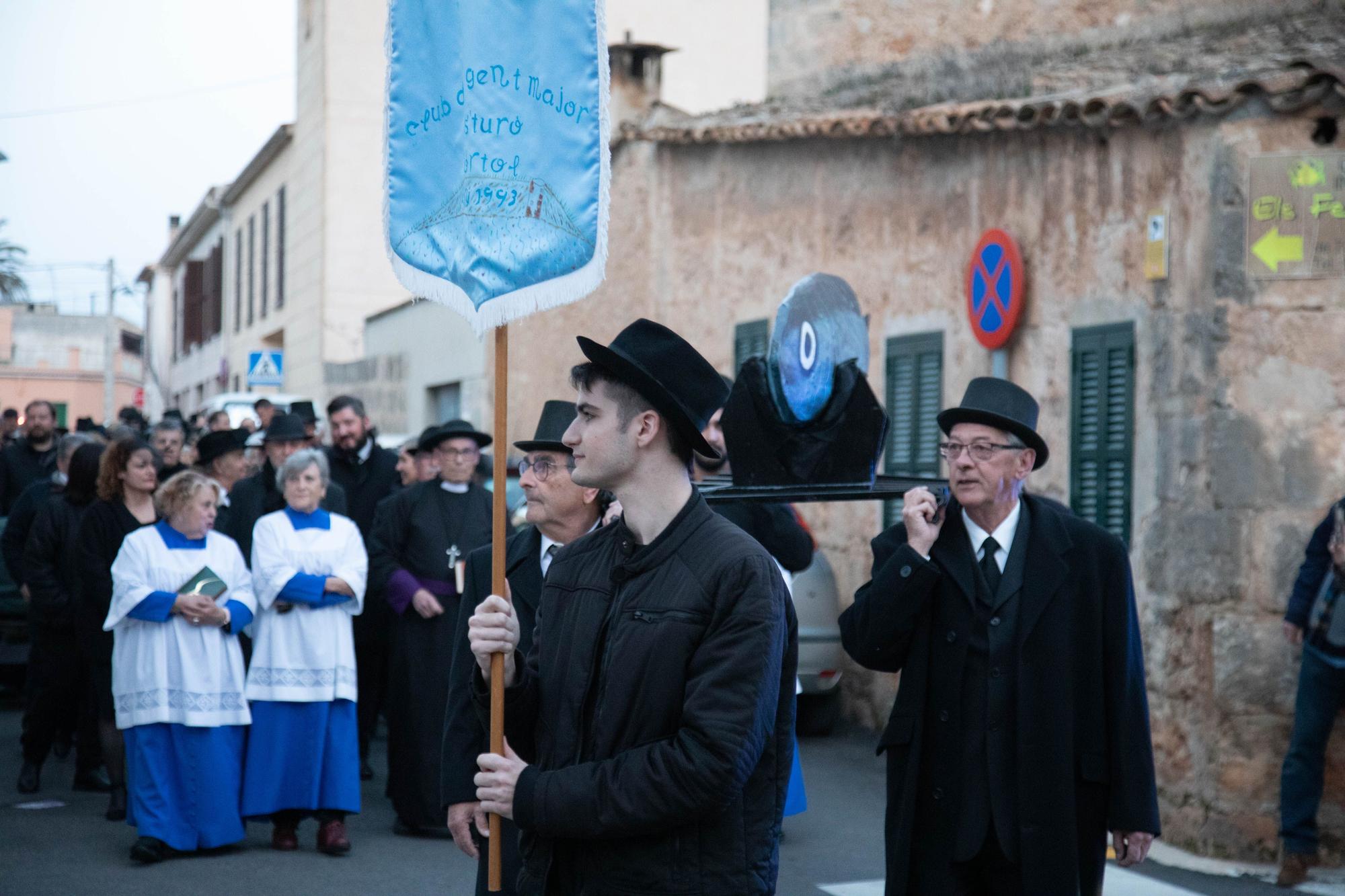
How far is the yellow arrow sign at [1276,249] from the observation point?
7.94 metres

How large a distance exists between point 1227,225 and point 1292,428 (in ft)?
3.51

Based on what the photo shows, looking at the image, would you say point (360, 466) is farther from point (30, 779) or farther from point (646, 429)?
point (646, 429)

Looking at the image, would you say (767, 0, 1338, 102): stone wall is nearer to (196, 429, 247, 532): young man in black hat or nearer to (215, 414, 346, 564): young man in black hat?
(215, 414, 346, 564): young man in black hat

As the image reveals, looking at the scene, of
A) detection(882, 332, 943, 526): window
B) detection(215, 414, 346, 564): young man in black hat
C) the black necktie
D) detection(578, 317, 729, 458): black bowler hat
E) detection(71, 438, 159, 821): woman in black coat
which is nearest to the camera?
detection(578, 317, 729, 458): black bowler hat

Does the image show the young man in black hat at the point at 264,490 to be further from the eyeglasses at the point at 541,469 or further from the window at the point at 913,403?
the eyeglasses at the point at 541,469

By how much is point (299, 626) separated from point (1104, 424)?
4.56m

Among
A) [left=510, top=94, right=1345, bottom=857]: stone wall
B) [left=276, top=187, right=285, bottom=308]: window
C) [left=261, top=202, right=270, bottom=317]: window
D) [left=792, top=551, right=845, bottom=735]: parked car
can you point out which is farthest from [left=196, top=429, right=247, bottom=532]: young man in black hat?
[left=261, top=202, right=270, bottom=317]: window

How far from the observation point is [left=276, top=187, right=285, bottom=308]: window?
107 feet

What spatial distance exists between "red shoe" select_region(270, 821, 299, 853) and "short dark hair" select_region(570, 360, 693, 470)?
532 centimetres

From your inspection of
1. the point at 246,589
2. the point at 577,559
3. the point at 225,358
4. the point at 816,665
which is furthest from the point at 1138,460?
the point at 225,358

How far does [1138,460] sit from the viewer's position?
8773 millimetres

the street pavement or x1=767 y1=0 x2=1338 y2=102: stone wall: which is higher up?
x1=767 y1=0 x2=1338 y2=102: stone wall

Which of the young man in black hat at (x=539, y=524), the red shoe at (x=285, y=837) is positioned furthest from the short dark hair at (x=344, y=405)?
the young man in black hat at (x=539, y=524)

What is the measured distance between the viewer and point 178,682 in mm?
7676
